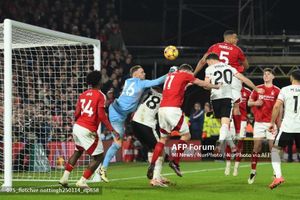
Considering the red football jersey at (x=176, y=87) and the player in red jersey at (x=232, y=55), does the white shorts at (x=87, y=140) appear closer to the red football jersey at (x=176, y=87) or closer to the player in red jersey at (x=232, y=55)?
the red football jersey at (x=176, y=87)

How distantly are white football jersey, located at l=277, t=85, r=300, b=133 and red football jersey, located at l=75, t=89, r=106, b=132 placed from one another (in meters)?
3.24

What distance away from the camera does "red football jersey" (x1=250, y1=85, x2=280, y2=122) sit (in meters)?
17.6

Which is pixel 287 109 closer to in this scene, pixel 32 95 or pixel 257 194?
pixel 257 194

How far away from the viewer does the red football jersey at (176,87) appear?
46.9ft

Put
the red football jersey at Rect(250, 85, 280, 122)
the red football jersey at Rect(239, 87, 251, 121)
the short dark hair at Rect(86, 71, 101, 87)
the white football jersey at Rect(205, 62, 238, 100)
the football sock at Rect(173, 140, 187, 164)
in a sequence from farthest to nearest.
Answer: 1. the red football jersey at Rect(239, 87, 251, 121)
2. the red football jersey at Rect(250, 85, 280, 122)
3. the white football jersey at Rect(205, 62, 238, 100)
4. the football sock at Rect(173, 140, 187, 164)
5. the short dark hair at Rect(86, 71, 101, 87)

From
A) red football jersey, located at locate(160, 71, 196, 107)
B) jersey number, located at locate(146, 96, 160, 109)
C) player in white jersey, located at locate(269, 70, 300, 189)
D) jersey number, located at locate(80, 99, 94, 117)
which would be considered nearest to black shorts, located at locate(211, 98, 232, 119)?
jersey number, located at locate(146, 96, 160, 109)

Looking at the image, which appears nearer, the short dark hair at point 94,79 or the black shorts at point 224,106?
the short dark hair at point 94,79

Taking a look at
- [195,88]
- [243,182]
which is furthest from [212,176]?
[195,88]

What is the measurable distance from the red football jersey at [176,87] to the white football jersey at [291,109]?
1.82m

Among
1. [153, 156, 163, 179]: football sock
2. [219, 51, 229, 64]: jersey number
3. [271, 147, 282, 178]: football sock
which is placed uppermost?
[219, 51, 229, 64]: jersey number

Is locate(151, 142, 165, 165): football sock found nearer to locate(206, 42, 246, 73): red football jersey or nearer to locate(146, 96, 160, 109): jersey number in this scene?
locate(146, 96, 160, 109): jersey number

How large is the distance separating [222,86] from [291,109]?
2766mm

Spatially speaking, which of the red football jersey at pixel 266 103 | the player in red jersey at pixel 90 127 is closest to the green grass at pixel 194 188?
the player in red jersey at pixel 90 127

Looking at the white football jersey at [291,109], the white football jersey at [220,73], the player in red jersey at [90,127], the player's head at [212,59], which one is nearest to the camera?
the player in red jersey at [90,127]
